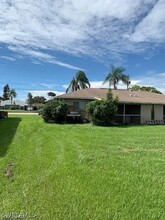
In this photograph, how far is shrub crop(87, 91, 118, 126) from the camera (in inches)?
903

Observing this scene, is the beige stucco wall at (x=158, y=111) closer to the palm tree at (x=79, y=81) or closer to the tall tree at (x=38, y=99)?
the palm tree at (x=79, y=81)

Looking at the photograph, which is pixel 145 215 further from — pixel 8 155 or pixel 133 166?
pixel 8 155

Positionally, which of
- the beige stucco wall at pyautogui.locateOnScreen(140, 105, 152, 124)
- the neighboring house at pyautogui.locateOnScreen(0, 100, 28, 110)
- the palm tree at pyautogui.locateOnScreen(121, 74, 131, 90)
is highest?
the palm tree at pyautogui.locateOnScreen(121, 74, 131, 90)

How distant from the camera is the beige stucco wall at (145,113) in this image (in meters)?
27.7

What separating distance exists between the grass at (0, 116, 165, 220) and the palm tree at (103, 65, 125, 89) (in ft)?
113

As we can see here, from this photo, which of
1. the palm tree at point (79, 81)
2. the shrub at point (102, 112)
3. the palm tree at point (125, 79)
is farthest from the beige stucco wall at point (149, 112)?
the palm tree at point (79, 81)

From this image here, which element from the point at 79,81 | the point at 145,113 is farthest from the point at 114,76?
the point at 145,113

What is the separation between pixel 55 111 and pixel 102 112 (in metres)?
4.65

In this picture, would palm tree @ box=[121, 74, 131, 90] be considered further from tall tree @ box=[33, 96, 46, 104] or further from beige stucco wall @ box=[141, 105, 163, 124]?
tall tree @ box=[33, 96, 46, 104]

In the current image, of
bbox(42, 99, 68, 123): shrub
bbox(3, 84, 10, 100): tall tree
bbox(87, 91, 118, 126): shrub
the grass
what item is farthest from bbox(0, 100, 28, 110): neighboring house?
the grass

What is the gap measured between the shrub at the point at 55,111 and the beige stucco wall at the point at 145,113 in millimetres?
8333

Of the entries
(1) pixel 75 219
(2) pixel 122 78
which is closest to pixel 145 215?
(1) pixel 75 219

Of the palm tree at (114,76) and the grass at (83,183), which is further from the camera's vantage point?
the palm tree at (114,76)

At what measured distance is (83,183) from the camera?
662cm
